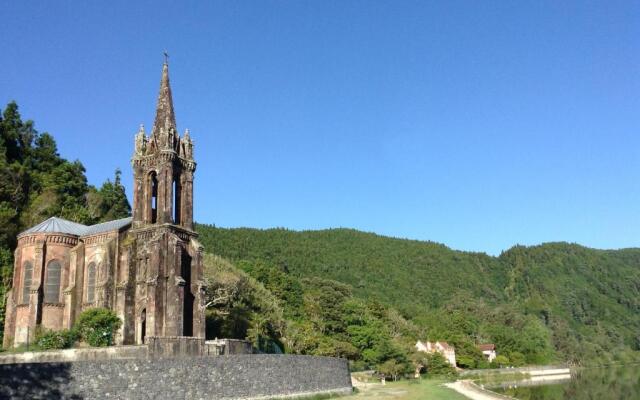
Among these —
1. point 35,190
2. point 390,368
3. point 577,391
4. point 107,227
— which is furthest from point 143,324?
point 577,391

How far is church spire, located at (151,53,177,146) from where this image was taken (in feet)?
147

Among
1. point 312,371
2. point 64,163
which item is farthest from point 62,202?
point 312,371

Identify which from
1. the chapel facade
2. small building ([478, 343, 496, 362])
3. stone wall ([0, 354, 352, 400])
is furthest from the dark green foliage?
small building ([478, 343, 496, 362])

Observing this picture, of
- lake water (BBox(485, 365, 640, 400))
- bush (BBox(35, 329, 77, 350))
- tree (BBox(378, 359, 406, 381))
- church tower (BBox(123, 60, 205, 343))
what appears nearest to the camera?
bush (BBox(35, 329, 77, 350))

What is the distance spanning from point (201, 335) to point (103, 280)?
25.1ft

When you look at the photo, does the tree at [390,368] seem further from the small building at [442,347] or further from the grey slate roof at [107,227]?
the grey slate roof at [107,227]

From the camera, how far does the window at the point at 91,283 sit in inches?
1681

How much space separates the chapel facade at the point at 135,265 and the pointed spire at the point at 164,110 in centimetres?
11

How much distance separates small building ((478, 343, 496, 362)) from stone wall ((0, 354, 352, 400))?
259 ft

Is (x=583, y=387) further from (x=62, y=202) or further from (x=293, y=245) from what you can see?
(x=293, y=245)

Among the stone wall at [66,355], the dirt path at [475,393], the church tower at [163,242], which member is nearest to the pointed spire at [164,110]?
the church tower at [163,242]

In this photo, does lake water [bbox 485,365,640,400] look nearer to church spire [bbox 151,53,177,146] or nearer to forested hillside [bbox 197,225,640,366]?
forested hillside [bbox 197,225,640,366]

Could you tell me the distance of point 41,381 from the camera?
76.3 feet

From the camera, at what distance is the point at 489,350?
116 m
